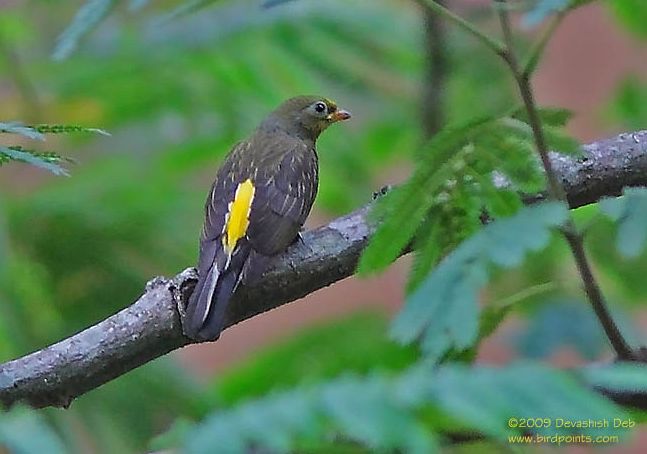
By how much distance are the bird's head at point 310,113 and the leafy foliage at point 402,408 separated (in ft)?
8.20

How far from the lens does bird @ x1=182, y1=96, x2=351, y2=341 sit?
198 centimetres

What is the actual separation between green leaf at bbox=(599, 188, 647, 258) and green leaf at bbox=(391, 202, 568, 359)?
21 cm

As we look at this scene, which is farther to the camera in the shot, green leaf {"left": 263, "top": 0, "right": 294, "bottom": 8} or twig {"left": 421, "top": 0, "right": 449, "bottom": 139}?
twig {"left": 421, "top": 0, "right": 449, "bottom": 139}

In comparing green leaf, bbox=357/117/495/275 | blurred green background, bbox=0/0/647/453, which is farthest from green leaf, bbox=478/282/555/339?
blurred green background, bbox=0/0/647/453

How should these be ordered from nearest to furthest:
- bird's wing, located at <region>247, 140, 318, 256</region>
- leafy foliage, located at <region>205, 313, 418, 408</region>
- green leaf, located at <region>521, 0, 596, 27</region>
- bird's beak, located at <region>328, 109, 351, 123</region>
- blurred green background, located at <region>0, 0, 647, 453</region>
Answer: green leaf, located at <region>521, 0, 596, 27</region> < bird's wing, located at <region>247, 140, 318, 256</region> < blurred green background, located at <region>0, 0, 647, 453</region> < leafy foliage, located at <region>205, 313, 418, 408</region> < bird's beak, located at <region>328, 109, 351, 123</region>

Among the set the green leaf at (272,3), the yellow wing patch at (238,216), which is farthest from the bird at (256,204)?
the green leaf at (272,3)

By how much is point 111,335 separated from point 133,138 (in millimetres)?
2202

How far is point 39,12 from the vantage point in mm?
3977

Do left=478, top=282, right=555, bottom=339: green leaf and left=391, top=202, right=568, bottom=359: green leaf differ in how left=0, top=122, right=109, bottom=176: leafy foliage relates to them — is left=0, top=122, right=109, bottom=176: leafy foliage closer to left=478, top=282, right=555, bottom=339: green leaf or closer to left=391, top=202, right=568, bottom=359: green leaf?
left=391, top=202, right=568, bottom=359: green leaf

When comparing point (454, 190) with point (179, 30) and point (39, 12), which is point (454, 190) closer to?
point (179, 30)

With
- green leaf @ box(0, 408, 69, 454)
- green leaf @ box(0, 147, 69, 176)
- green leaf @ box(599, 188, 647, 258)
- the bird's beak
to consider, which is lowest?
green leaf @ box(0, 408, 69, 454)

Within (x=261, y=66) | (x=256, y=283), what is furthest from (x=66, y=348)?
(x=261, y=66)

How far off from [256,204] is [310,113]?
90cm

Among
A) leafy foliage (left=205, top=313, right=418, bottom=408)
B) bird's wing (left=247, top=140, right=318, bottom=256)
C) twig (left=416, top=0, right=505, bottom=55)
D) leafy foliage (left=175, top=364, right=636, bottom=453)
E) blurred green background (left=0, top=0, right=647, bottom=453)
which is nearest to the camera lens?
leafy foliage (left=175, top=364, right=636, bottom=453)
